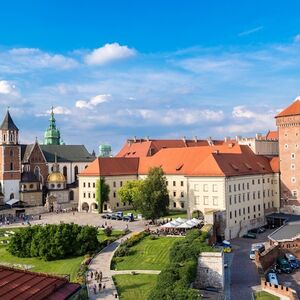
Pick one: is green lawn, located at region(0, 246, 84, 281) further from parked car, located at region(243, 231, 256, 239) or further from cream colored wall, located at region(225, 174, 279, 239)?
parked car, located at region(243, 231, 256, 239)

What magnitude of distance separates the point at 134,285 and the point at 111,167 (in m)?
45.3

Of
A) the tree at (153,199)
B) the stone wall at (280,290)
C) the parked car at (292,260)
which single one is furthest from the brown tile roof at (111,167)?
the stone wall at (280,290)

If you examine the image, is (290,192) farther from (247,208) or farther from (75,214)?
(75,214)

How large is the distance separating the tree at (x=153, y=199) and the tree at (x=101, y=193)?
604 inches

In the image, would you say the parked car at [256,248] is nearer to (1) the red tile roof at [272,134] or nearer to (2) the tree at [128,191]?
(2) the tree at [128,191]

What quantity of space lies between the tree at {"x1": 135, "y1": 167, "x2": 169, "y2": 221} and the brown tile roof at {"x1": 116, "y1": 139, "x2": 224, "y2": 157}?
27.8 m

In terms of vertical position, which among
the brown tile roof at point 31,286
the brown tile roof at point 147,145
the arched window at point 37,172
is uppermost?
the brown tile roof at point 147,145

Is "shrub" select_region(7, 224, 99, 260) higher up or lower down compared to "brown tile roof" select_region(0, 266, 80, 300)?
lower down

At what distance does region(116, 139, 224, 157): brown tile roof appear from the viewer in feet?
305

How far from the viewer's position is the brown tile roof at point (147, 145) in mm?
92812

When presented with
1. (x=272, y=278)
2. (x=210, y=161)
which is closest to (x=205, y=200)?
(x=210, y=161)

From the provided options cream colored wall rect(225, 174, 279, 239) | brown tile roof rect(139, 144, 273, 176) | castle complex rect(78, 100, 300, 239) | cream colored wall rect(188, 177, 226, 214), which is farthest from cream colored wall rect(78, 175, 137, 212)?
cream colored wall rect(225, 174, 279, 239)

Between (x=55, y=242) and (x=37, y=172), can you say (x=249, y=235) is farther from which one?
(x=37, y=172)

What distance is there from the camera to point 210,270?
135 feet
